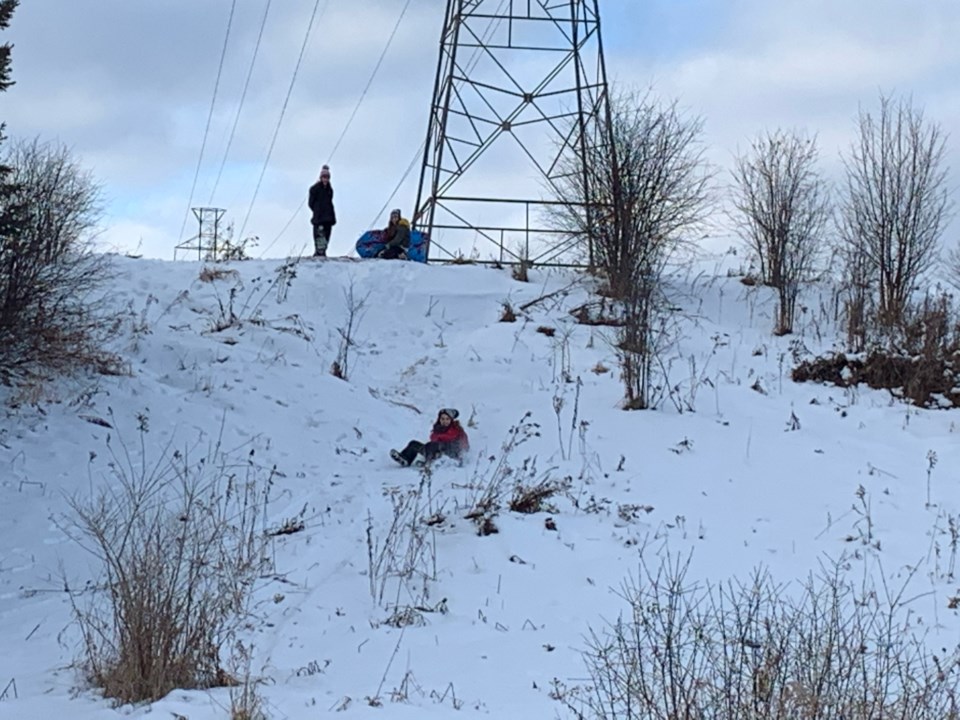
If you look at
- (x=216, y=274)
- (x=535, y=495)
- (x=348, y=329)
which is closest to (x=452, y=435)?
(x=535, y=495)

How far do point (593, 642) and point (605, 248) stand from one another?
38.9ft

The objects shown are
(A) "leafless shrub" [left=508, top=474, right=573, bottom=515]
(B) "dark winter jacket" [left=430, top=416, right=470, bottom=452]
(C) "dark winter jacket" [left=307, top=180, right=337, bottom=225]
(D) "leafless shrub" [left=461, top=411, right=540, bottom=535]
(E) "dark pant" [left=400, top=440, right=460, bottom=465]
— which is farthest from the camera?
(C) "dark winter jacket" [left=307, top=180, right=337, bottom=225]

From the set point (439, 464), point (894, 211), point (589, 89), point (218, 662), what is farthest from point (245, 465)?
point (894, 211)

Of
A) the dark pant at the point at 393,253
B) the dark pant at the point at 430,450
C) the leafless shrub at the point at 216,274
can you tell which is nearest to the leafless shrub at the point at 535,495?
the dark pant at the point at 430,450

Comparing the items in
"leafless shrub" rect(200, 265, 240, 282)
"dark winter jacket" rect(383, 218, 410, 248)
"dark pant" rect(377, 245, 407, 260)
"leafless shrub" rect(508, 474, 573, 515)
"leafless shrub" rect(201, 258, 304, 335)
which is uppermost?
"dark winter jacket" rect(383, 218, 410, 248)

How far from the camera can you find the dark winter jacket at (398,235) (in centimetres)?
2016

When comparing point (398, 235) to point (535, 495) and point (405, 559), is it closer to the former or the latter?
point (535, 495)

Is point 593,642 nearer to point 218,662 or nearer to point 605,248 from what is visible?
point 218,662

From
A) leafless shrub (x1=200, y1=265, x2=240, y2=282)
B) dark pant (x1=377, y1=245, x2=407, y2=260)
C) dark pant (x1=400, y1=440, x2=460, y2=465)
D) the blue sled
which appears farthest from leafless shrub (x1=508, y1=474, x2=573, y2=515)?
dark pant (x1=377, y1=245, x2=407, y2=260)

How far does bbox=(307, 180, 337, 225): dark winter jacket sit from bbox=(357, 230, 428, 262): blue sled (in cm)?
74

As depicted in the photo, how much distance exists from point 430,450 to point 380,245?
993 centimetres

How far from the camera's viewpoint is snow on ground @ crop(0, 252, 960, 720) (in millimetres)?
6664

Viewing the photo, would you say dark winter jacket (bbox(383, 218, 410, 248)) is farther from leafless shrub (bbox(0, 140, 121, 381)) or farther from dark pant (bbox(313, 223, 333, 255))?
leafless shrub (bbox(0, 140, 121, 381))

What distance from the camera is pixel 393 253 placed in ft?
66.5
